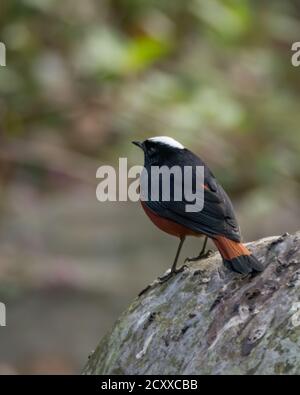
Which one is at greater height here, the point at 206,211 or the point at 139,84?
the point at 139,84

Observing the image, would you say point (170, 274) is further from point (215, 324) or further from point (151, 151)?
point (151, 151)

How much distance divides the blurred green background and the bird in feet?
14.6

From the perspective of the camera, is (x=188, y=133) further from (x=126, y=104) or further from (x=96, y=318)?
(x=96, y=318)

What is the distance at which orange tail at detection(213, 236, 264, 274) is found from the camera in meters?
5.08

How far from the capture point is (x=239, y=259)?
512 centimetres

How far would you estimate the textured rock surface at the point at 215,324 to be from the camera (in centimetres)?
460

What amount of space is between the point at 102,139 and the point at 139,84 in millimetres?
1404

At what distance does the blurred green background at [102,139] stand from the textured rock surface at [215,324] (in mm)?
4906

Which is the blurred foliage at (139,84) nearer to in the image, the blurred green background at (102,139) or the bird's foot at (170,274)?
the blurred green background at (102,139)

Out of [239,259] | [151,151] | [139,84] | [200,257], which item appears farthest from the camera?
[139,84]

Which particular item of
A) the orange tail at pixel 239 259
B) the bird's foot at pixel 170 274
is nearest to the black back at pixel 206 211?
the orange tail at pixel 239 259

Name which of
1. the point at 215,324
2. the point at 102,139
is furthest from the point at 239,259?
the point at 102,139

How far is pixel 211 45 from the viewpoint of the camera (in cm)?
1320

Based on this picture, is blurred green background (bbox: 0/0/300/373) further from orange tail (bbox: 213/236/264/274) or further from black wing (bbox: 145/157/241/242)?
orange tail (bbox: 213/236/264/274)
